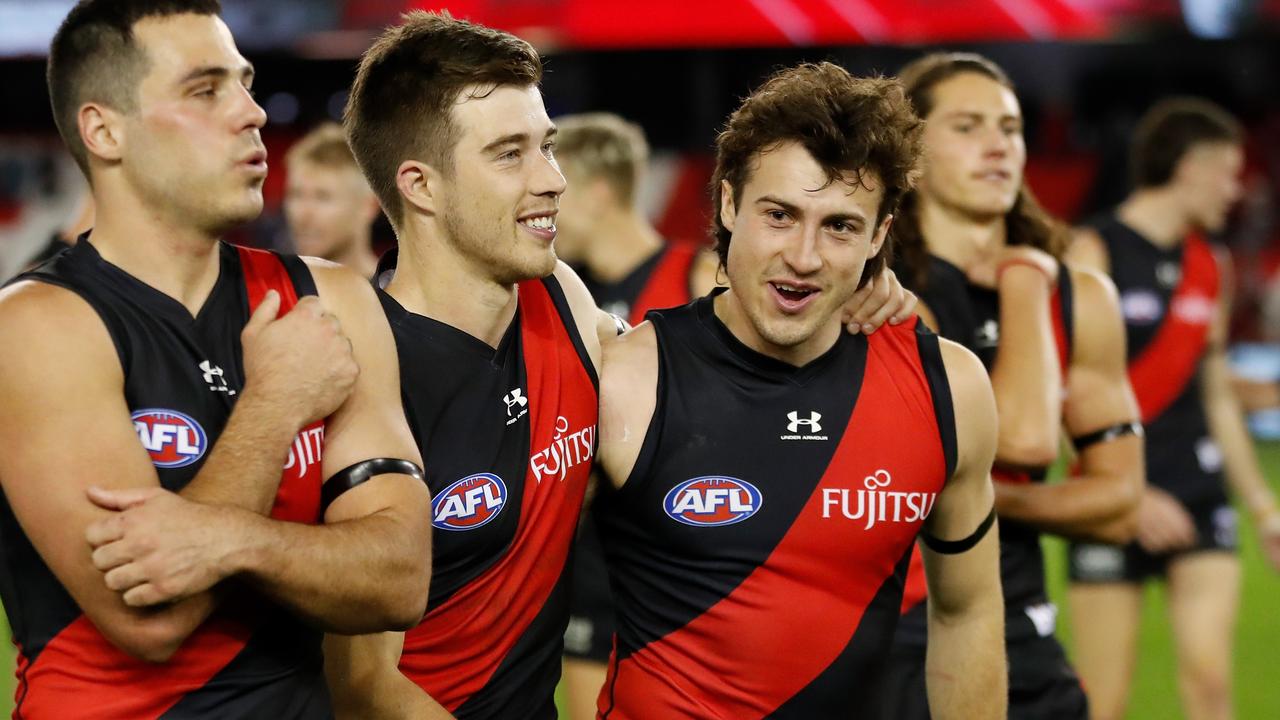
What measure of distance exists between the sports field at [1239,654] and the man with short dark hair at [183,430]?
5294 mm

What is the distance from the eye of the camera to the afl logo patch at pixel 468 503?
3.18 m

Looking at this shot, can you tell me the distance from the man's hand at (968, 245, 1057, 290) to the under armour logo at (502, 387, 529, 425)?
175 cm

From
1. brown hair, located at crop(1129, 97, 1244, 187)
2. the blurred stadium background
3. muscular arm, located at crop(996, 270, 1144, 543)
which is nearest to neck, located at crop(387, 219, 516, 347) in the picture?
muscular arm, located at crop(996, 270, 1144, 543)

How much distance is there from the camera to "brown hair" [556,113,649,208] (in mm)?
6746

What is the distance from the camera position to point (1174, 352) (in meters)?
7.27

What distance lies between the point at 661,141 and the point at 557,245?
1678 centimetres

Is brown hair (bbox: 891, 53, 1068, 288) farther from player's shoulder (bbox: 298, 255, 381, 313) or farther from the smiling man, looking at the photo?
player's shoulder (bbox: 298, 255, 381, 313)

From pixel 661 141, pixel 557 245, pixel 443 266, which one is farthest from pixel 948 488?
pixel 661 141

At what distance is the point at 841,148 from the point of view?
3.38m

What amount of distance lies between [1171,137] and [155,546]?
614 cm

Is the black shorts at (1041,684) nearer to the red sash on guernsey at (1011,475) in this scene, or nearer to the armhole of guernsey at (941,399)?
the red sash on guernsey at (1011,475)

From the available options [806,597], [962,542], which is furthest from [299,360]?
[962,542]

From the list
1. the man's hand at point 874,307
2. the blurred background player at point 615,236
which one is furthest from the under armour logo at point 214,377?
the blurred background player at point 615,236

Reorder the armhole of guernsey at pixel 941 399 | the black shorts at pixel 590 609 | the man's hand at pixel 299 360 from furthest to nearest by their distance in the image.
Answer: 1. the black shorts at pixel 590 609
2. the armhole of guernsey at pixel 941 399
3. the man's hand at pixel 299 360
